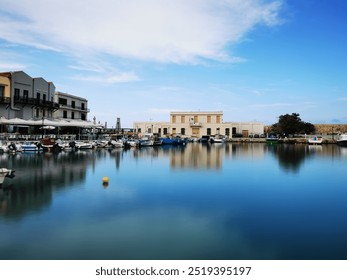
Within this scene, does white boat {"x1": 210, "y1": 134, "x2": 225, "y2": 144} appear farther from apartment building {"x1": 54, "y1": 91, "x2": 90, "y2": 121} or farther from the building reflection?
the building reflection

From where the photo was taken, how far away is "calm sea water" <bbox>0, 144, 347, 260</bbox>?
25.6ft

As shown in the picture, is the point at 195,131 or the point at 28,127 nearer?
the point at 28,127

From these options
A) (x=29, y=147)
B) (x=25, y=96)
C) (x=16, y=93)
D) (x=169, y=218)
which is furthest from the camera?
(x=25, y=96)

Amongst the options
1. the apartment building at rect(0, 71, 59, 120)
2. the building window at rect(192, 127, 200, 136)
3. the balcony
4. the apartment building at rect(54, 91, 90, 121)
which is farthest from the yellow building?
the building window at rect(192, 127, 200, 136)

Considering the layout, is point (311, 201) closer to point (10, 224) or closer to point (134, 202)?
point (134, 202)

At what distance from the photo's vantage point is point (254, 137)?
76062 mm

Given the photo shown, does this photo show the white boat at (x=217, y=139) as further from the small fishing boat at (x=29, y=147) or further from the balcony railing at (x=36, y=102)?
the small fishing boat at (x=29, y=147)

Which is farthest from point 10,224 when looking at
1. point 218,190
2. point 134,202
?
point 218,190

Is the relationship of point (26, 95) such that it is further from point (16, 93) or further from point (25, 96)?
point (16, 93)

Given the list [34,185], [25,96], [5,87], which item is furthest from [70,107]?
[34,185]

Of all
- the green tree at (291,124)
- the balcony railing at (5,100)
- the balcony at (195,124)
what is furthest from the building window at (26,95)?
the green tree at (291,124)

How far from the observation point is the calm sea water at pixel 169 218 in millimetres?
7797

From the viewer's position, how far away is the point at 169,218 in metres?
10.6

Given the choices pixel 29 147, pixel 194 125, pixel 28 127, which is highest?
pixel 194 125
